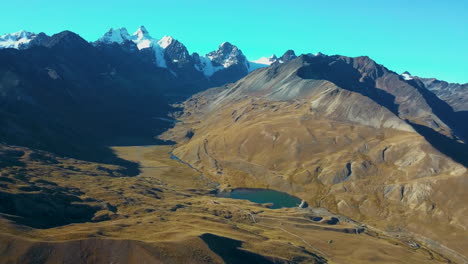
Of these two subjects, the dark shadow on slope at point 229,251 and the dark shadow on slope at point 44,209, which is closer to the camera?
the dark shadow on slope at point 229,251

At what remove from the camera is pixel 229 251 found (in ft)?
495

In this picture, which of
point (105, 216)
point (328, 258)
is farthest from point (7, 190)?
point (328, 258)

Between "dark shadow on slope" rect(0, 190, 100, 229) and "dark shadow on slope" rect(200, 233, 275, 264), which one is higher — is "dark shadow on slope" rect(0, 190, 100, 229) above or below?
above

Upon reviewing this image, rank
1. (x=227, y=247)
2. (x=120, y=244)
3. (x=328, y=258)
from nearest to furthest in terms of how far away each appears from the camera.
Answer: (x=120, y=244) → (x=227, y=247) → (x=328, y=258)

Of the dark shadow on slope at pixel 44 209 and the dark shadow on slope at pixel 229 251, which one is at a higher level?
the dark shadow on slope at pixel 44 209

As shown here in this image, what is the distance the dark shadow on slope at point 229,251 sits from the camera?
14700 cm

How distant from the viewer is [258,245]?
165375mm

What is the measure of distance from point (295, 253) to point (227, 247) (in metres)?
33.3

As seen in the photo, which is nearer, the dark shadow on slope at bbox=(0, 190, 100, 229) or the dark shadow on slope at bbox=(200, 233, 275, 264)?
the dark shadow on slope at bbox=(200, 233, 275, 264)

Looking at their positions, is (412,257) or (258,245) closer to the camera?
(258,245)

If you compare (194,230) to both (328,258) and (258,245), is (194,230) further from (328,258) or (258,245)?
(328,258)

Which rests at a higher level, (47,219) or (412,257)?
(47,219)

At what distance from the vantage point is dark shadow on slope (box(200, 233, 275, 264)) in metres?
147

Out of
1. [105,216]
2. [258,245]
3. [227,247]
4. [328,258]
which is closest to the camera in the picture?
[227,247]
